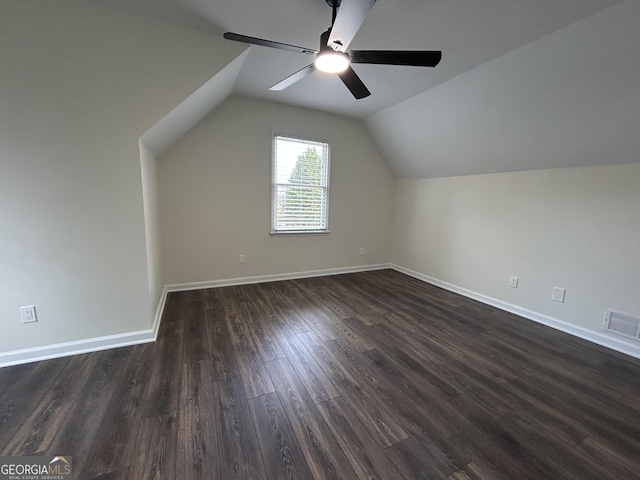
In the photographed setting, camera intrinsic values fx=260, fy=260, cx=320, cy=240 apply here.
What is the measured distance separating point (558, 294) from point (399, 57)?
2942 millimetres

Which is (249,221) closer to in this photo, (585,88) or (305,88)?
(305,88)

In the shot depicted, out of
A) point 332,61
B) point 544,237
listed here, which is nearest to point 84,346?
point 332,61

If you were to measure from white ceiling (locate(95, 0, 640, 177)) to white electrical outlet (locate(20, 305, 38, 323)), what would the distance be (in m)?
2.26

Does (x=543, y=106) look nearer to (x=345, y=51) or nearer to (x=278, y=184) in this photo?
(x=345, y=51)

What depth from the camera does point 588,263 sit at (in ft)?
8.54

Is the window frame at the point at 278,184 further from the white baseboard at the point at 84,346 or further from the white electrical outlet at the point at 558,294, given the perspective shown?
the white electrical outlet at the point at 558,294

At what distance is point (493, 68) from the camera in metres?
2.33

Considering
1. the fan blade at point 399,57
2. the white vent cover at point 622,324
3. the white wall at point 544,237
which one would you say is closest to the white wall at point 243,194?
the white wall at point 544,237

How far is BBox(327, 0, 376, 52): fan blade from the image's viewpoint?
1306 mm

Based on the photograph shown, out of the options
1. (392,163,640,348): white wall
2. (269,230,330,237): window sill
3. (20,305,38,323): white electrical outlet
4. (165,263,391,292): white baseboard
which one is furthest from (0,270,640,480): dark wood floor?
(269,230,330,237): window sill

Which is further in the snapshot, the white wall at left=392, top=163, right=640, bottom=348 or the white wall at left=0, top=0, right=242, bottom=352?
the white wall at left=392, top=163, right=640, bottom=348

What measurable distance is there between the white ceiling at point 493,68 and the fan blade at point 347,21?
38cm

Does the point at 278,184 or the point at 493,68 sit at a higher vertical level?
the point at 493,68

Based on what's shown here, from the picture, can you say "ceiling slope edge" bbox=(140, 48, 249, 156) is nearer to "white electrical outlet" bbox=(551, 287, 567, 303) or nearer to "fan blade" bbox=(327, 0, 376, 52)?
"fan blade" bbox=(327, 0, 376, 52)
